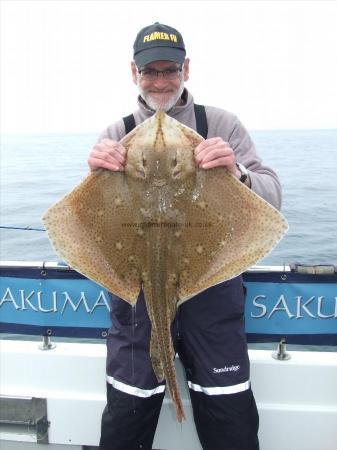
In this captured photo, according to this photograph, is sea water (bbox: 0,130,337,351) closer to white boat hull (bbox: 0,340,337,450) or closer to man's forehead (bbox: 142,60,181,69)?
white boat hull (bbox: 0,340,337,450)

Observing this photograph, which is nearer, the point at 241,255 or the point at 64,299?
the point at 241,255

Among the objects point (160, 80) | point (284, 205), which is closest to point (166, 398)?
point (160, 80)

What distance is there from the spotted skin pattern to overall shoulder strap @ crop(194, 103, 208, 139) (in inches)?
29.8

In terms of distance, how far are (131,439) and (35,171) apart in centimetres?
1963

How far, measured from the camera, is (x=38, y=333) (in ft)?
11.8

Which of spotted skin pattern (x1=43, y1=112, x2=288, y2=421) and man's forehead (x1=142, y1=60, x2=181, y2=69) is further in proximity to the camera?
man's forehead (x1=142, y1=60, x2=181, y2=69)

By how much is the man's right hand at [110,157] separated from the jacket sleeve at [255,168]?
795 millimetres

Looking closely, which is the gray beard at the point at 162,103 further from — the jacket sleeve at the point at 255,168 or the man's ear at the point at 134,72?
the jacket sleeve at the point at 255,168

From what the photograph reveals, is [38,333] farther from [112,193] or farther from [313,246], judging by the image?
[313,246]

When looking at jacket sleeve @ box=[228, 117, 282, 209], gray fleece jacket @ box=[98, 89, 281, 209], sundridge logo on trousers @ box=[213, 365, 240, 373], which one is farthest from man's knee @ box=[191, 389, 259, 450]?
gray fleece jacket @ box=[98, 89, 281, 209]

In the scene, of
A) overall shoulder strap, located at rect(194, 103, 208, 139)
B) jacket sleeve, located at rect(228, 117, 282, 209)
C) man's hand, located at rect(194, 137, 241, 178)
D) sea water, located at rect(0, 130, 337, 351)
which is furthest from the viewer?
sea water, located at rect(0, 130, 337, 351)

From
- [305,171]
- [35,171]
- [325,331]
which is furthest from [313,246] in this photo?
[35,171]

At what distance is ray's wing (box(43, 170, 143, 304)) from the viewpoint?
2.24m

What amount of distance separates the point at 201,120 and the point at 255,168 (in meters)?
0.46
